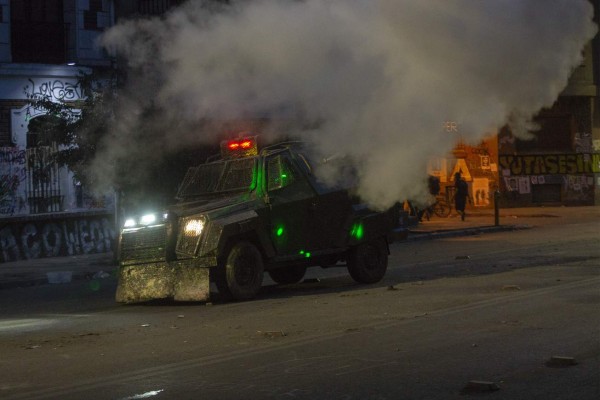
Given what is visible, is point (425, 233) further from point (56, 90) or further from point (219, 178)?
point (219, 178)

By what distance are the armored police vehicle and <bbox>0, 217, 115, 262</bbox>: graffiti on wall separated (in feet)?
33.2

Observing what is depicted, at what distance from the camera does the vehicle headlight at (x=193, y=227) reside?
12.8 m

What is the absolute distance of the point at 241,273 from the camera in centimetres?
1313

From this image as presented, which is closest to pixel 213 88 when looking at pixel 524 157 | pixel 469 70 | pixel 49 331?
pixel 469 70

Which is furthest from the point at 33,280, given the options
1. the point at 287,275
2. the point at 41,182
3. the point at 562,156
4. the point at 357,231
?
the point at 562,156

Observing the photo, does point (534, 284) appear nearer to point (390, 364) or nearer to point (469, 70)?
point (469, 70)

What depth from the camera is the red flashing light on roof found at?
14.3 metres

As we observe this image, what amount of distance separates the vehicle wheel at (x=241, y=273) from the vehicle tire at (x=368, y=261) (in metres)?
1.82

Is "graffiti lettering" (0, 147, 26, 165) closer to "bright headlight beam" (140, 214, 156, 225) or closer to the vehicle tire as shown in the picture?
"bright headlight beam" (140, 214, 156, 225)

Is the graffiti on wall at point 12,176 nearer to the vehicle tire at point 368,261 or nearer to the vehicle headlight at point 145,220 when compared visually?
the vehicle headlight at point 145,220

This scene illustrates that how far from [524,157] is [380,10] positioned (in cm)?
2915

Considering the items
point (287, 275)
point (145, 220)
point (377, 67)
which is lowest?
point (287, 275)

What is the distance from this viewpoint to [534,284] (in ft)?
44.0

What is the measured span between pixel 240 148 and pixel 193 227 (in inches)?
81.6
